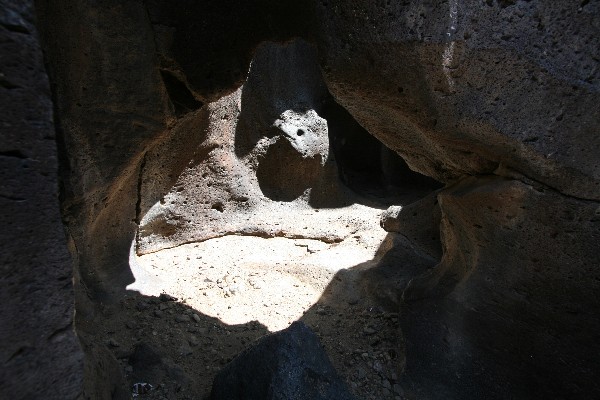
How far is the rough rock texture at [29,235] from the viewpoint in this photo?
2.48ft

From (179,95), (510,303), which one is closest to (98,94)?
(179,95)

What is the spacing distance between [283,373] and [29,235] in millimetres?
717

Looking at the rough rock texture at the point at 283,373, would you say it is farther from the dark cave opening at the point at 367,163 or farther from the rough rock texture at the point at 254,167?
the dark cave opening at the point at 367,163

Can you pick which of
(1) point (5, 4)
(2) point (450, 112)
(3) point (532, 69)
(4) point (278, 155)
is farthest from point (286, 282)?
(1) point (5, 4)

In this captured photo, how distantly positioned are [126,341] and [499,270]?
3.95 feet

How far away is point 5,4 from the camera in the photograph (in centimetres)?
74

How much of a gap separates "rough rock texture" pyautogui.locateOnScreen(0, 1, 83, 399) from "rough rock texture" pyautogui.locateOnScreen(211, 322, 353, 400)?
52 centimetres

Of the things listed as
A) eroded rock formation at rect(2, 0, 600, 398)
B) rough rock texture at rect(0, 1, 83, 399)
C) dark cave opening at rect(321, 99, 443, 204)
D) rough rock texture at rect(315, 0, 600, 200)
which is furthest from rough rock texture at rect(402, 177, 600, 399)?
dark cave opening at rect(321, 99, 443, 204)

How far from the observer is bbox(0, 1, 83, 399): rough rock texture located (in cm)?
76

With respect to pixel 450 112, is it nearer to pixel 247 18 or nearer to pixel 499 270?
pixel 499 270

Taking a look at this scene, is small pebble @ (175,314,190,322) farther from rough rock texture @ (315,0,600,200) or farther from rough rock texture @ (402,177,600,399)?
rough rock texture @ (315,0,600,200)

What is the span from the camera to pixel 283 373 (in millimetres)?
1243

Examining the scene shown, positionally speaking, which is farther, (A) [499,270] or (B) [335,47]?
(A) [499,270]

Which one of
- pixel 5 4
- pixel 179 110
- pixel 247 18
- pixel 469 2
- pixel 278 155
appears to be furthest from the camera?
pixel 278 155
